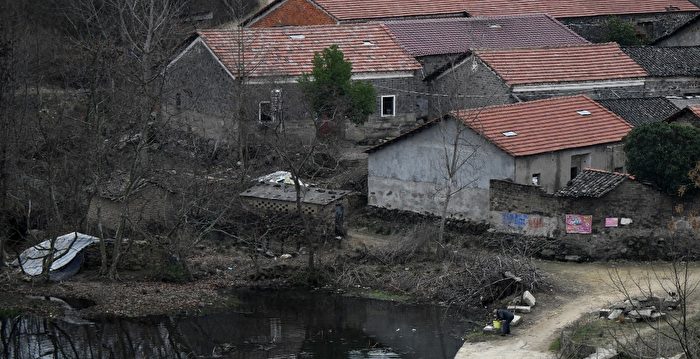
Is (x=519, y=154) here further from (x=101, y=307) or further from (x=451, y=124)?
(x=101, y=307)

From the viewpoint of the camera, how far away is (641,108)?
113 ft

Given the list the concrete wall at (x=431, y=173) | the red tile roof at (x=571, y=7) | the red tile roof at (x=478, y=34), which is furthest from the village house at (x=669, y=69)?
the concrete wall at (x=431, y=173)

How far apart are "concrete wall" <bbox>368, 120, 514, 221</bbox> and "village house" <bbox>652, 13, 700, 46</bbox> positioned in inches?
600

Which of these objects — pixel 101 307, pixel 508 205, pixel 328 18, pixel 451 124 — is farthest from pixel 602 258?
pixel 328 18

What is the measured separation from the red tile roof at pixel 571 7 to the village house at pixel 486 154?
13.5 metres

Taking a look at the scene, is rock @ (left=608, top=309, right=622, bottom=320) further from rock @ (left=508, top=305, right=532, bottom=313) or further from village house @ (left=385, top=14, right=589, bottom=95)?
village house @ (left=385, top=14, right=589, bottom=95)

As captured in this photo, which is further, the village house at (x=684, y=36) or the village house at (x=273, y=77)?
the village house at (x=684, y=36)

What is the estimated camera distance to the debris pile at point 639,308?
2422 cm

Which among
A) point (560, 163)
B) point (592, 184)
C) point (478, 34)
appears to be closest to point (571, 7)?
point (478, 34)

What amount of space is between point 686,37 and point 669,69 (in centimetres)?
555

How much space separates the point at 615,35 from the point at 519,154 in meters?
16.6

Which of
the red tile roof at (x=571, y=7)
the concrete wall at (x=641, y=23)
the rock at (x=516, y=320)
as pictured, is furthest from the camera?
the red tile roof at (x=571, y=7)

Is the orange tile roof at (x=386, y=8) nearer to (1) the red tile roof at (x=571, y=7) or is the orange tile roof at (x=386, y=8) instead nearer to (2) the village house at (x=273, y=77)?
(1) the red tile roof at (x=571, y=7)

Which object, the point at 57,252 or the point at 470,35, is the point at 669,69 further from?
the point at 57,252
